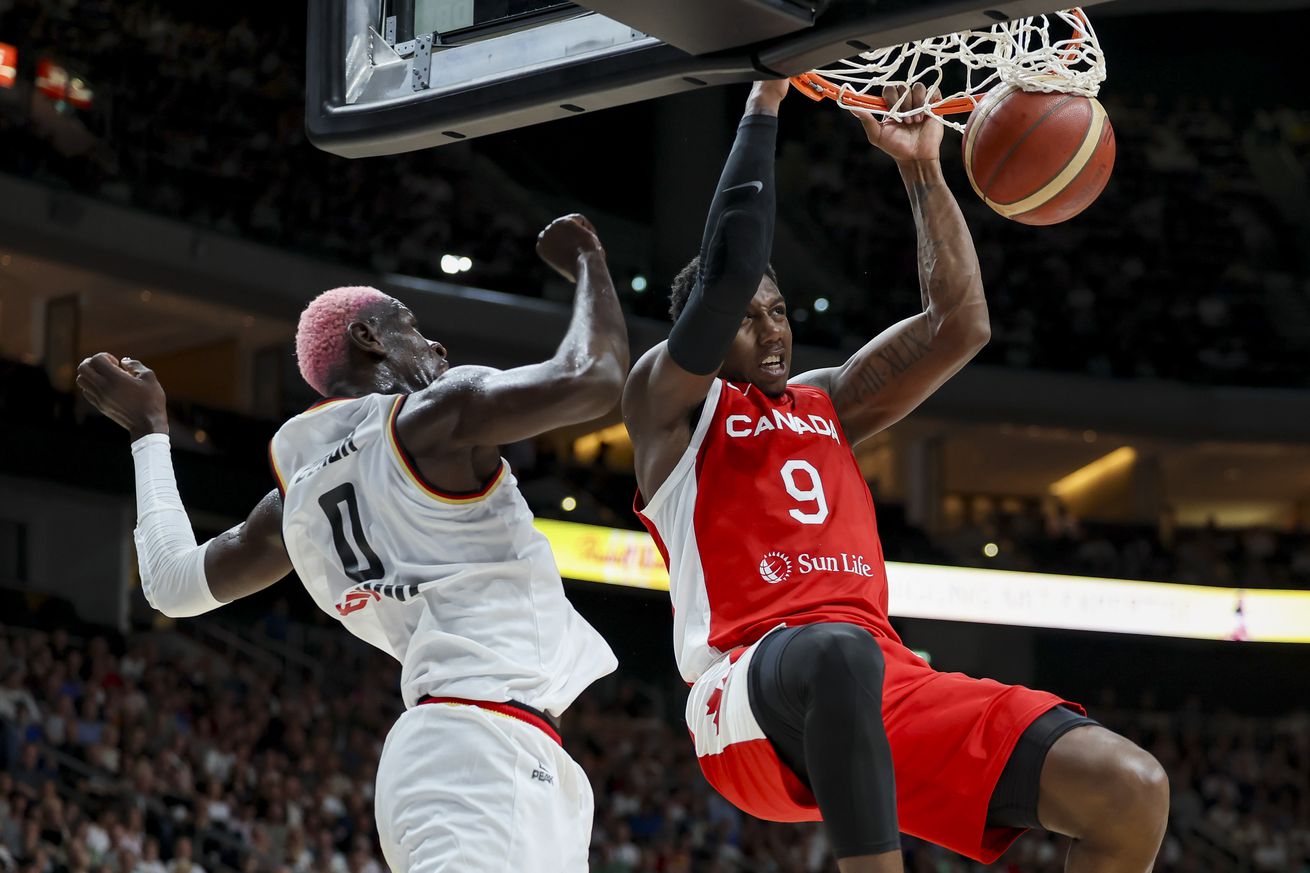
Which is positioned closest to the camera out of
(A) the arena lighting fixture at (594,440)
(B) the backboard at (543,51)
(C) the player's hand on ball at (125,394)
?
(B) the backboard at (543,51)

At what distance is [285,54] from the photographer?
62.0ft

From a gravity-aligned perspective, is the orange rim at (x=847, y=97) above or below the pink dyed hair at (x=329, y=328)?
above

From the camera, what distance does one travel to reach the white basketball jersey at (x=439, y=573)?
3.52 meters

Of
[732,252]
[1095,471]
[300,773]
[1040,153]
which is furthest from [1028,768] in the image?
[1095,471]

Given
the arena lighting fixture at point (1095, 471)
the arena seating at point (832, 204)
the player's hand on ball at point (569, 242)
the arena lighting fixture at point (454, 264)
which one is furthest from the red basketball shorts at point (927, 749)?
the arena lighting fixture at point (1095, 471)

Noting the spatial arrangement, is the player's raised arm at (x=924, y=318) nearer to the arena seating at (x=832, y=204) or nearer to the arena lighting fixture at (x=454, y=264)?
the arena seating at (x=832, y=204)

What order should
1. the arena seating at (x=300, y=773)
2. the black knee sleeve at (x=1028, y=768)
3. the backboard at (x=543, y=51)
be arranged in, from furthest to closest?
the arena seating at (x=300, y=773)
the black knee sleeve at (x=1028, y=768)
the backboard at (x=543, y=51)

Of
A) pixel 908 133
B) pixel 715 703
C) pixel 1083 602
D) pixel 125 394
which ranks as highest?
pixel 908 133

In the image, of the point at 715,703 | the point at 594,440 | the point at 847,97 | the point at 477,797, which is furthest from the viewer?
the point at 594,440

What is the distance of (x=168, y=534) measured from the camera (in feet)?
13.8

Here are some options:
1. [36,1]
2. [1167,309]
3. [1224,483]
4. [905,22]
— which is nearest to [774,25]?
[905,22]

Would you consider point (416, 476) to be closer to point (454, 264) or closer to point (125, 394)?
point (125, 394)

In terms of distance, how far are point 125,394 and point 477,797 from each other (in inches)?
68.8

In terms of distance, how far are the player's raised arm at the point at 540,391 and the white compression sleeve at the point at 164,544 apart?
35.3 inches
